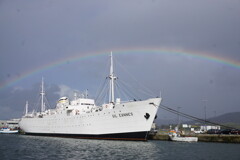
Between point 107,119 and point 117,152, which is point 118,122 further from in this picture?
point 117,152

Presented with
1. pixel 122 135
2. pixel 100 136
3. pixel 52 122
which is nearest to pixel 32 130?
pixel 52 122

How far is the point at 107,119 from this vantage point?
4028 centimetres

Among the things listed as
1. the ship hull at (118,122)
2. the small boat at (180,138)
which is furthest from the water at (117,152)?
the small boat at (180,138)

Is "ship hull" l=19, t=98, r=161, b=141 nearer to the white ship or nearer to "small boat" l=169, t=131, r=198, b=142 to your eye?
the white ship

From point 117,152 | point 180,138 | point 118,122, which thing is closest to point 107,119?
point 118,122

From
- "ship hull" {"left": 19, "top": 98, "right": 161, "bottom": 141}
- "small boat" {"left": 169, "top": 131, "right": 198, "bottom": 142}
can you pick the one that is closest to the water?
"ship hull" {"left": 19, "top": 98, "right": 161, "bottom": 141}

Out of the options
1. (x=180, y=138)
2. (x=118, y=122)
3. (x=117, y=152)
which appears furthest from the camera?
(x=180, y=138)

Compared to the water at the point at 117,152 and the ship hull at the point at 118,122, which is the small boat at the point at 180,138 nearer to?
the ship hull at the point at 118,122

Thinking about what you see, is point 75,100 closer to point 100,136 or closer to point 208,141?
point 100,136

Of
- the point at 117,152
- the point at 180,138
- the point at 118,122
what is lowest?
the point at 180,138

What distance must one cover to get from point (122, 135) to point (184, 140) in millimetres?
15405

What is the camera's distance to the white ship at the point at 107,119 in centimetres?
3783

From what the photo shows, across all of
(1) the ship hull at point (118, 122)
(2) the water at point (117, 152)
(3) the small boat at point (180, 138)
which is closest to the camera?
(2) the water at point (117, 152)

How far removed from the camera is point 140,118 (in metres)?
37.8
